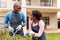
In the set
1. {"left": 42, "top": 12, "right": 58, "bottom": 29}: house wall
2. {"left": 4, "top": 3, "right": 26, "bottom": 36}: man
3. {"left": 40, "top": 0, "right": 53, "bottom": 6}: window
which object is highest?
{"left": 4, "top": 3, "right": 26, "bottom": 36}: man

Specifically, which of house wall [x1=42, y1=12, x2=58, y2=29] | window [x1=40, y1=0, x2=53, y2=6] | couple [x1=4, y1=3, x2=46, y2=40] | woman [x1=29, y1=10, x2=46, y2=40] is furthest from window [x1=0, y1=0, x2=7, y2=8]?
woman [x1=29, y1=10, x2=46, y2=40]

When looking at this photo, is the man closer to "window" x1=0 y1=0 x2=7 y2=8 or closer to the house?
the house

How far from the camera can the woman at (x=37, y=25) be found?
21.0 ft

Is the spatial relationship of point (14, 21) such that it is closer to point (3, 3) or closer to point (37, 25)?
point (37, 25)

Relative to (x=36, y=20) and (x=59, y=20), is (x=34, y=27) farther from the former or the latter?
(x=59, y=20)

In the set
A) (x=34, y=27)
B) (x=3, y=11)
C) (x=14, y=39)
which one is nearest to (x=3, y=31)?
(x=14, y=39)

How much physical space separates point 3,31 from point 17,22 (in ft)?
4.76

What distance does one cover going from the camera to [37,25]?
6.52 meters

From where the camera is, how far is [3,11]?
26.8m

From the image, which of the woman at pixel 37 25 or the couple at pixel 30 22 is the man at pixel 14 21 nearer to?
the couple at pixel 30 22

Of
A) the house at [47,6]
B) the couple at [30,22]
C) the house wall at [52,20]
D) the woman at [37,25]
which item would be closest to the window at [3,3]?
the house at [47,6]

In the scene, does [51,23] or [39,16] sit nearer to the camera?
[39,16]

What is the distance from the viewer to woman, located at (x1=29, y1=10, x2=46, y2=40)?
6.41m

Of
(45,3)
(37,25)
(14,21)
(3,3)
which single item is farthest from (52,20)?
(37,25)
